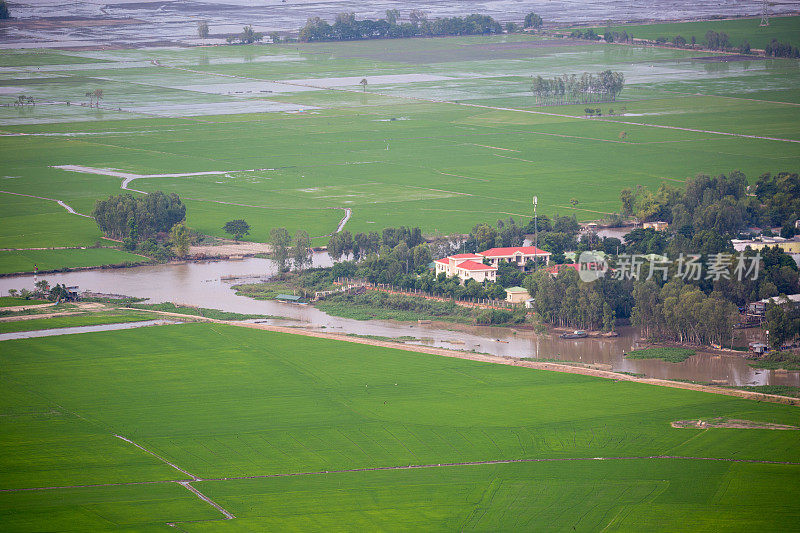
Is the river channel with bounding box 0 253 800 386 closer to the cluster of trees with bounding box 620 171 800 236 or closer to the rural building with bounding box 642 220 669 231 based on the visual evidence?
the cluster of trees with bounding box 620 171 800 236

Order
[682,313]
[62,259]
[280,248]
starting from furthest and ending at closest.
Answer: [62,259] < [280,248] < [682,313]

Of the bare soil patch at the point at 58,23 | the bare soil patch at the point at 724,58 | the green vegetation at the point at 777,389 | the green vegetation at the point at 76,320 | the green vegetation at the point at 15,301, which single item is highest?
the bare soil patch at the point at 58,23

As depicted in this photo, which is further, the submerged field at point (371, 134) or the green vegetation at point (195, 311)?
the submerged field at point (371, 134)

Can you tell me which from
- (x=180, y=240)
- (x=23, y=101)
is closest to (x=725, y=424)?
(x=180, y=240)

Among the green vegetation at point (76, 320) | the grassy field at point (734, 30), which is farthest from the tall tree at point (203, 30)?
the green vegetation at point (76, 320)

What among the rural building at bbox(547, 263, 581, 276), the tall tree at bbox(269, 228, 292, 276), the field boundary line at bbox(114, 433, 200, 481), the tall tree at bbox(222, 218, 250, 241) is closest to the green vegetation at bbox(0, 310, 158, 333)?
the tall tree at bbox(269, 228, 292, 276)

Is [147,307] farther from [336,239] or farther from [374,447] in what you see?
[374,447]

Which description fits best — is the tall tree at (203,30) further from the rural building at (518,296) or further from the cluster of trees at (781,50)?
the rural building at (518,296)

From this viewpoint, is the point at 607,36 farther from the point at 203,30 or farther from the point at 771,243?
the point at 771,243
